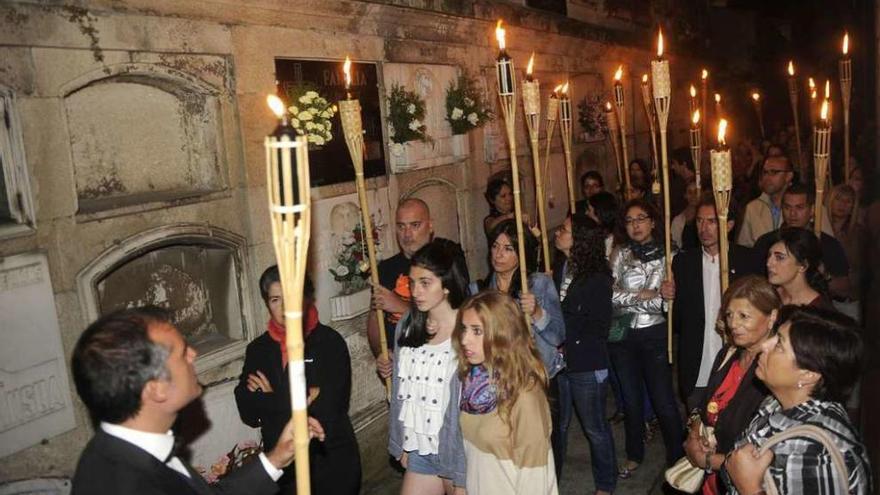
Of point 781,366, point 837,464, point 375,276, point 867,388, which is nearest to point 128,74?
point 375,276

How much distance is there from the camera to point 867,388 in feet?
21.1

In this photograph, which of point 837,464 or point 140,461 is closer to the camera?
point 140,461

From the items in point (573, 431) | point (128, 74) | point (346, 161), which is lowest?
point (573, 431)

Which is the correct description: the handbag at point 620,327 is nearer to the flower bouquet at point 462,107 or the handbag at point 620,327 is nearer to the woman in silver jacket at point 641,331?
the woman in silver jacket at point 641,331

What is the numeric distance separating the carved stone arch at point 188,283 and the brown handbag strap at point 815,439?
3927 millimetres

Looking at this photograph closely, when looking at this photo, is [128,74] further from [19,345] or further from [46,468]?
[46,468]

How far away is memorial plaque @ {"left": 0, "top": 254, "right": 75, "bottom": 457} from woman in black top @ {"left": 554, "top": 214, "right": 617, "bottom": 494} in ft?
11.4

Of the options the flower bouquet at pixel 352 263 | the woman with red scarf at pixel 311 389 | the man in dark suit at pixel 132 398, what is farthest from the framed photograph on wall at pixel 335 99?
the man in dark suit at pixel 132 398

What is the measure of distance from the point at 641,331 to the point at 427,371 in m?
2.29

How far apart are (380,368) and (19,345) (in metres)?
2.24

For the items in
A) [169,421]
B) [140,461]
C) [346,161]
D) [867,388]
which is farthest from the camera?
[346,161]

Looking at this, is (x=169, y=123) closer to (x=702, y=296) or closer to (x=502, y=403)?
(x=502, y=403)

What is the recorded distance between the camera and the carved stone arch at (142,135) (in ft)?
15.5

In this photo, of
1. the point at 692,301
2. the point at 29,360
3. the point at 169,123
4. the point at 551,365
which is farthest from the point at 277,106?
the point at 692,301
